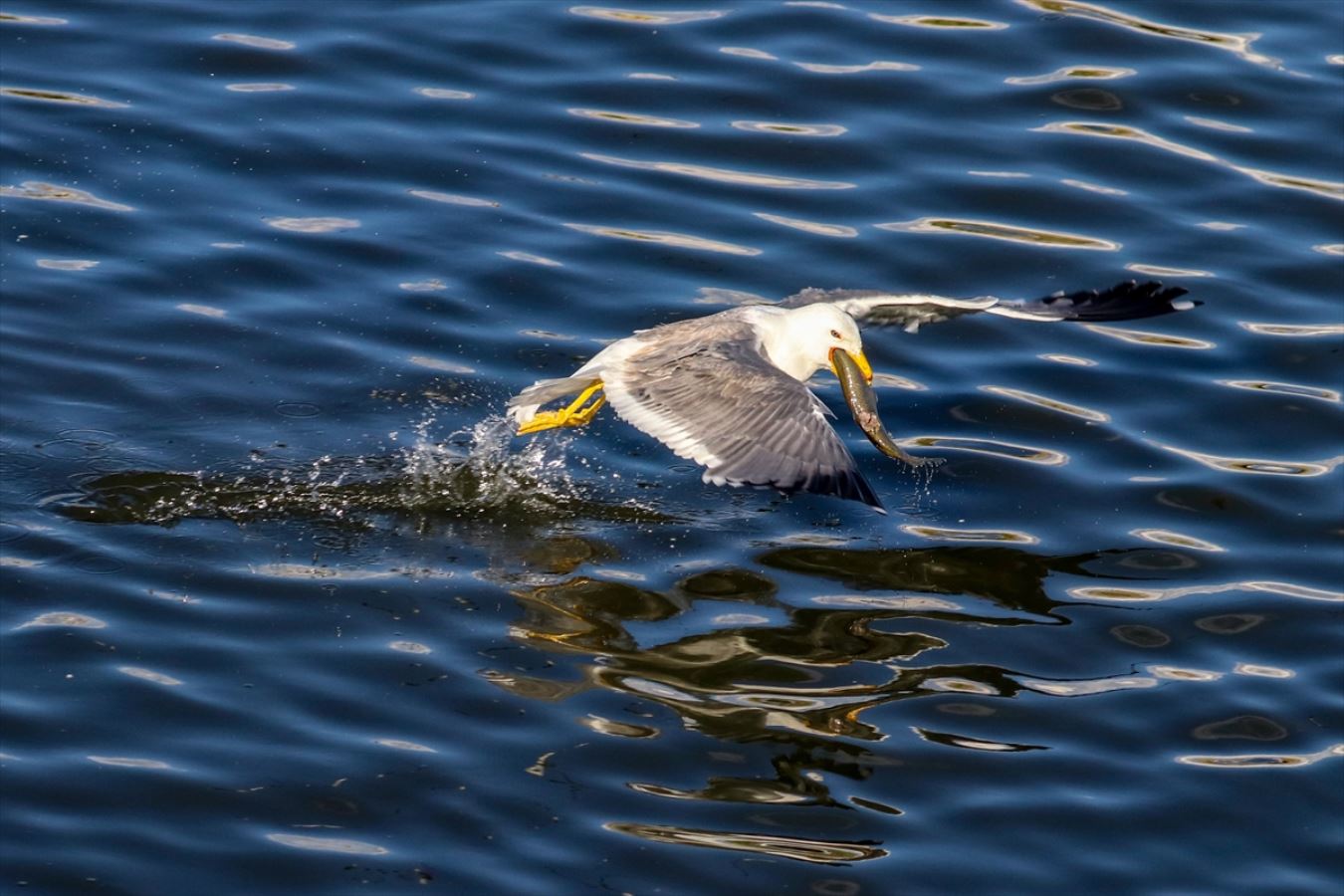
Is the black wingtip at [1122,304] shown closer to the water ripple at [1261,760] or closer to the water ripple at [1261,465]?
the water ripple at [1261,465]

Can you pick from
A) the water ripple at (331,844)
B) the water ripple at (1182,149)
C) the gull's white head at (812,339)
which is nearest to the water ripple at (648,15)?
the water ripple at (1182,149)

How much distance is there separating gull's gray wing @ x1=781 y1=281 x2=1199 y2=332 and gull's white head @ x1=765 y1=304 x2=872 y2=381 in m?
0.31

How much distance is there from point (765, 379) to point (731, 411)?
8.4 inches

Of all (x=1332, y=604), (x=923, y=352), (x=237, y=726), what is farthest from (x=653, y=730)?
(x=923, y=352)

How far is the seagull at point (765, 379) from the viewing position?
769cm

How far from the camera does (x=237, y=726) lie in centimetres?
679

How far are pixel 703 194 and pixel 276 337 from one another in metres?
3.10

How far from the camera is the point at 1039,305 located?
9.15 meters

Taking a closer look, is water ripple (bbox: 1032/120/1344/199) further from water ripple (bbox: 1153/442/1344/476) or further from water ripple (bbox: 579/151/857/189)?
water ripple (bbox: 1153/442/1344/476)

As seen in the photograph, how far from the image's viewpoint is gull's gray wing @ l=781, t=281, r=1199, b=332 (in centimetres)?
891

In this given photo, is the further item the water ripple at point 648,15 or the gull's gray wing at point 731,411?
the water ripple at point 648,15

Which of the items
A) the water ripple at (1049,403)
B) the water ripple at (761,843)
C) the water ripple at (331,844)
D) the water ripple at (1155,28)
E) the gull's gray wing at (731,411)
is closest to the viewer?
the water ripple at (331,844)

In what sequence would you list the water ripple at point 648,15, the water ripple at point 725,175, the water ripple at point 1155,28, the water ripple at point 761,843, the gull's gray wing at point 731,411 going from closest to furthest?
the water ripple at point 761,843
the gull's gray wing at point 731,411
the water ripple at point 725,175
the water ripple at point 1155,28
the water ripple at point 648,15

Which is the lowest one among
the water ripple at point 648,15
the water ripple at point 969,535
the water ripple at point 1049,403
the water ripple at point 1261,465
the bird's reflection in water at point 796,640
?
the bird's reflection in water at point 796,640
